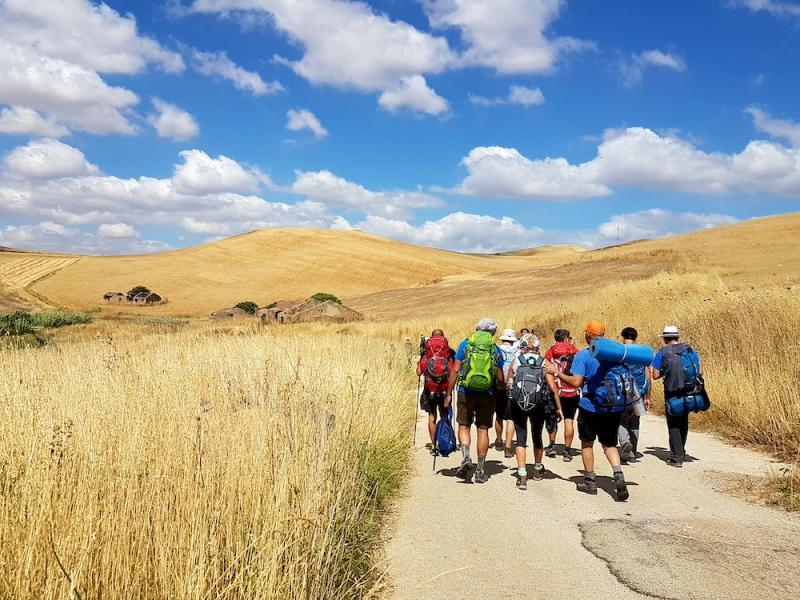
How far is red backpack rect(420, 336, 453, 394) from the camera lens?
938cm

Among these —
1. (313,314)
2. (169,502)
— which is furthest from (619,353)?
(313,314)

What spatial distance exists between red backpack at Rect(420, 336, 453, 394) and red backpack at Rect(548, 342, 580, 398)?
179 centimetres

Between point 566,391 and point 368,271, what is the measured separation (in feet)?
250

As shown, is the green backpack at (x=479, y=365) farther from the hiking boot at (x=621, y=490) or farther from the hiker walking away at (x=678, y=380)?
the hiker walking away at (x=678, y=380)

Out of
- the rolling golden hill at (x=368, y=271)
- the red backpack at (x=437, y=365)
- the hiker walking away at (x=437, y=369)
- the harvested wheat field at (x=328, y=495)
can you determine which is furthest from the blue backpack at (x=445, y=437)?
the rolling golden hill at (x=368, y=271)

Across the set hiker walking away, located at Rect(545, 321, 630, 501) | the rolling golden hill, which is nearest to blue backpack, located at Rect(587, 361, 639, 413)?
hiker walking away, located at Rect(545, 321, 630, 501)

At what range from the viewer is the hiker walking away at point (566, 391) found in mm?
9734

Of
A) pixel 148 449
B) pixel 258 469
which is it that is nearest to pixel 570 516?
pixel 258 469

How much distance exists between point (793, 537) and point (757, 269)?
126 feet

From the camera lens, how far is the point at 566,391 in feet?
32.2

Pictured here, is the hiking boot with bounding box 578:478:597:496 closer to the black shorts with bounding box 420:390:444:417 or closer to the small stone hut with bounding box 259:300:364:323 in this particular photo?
the black shorts with bounding box 420:390:444:417

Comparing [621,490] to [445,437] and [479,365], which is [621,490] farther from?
[445,437]

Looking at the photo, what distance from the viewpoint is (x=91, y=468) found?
12.8ft

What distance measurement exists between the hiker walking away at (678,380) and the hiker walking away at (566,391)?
48.8 inches
